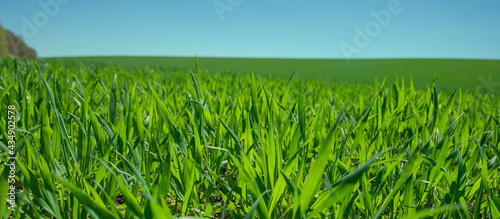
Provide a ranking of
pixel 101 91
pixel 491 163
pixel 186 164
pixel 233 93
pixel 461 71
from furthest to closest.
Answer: pixel 461 71
pixel 101 91
pixel 233 93
pixel 491 163
pixel 186 164

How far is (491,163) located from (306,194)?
0.64 meters

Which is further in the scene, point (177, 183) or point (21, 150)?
point (21, 150)

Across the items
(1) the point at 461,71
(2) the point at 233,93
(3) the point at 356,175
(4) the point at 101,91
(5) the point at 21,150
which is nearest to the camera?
(3) the point at 356,175

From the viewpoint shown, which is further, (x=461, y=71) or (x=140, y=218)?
(x=461, y=71)

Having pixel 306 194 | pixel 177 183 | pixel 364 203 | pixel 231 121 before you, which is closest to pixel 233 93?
pixel 231 121

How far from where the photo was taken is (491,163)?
0.90 metres

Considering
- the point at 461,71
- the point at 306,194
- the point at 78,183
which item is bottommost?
the point at 78,183

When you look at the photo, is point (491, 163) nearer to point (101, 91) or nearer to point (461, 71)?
point (101, 91)

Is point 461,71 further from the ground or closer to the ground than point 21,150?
further from the ground

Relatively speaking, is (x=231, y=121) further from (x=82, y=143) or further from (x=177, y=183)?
(x=82, y=143)

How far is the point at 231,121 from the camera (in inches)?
45.1

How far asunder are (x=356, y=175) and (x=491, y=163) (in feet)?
2.04

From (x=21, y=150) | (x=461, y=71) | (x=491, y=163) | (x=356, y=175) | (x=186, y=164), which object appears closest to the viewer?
(x=356, y=175)

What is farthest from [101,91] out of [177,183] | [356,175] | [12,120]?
[356,175]
